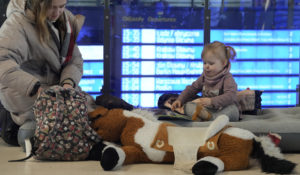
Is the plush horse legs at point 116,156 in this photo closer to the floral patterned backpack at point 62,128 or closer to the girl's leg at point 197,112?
the floral patterned backpack at point 62,128

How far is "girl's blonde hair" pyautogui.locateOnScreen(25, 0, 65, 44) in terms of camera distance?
2371 millimetres

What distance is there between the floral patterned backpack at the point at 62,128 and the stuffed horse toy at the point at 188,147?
12 centimetres

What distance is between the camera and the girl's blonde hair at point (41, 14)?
237cm

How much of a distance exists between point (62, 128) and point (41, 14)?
0.77 metres

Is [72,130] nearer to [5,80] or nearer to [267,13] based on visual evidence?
[5,80]

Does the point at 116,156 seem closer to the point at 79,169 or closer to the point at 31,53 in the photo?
the point at 79,169

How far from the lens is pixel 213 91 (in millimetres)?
2676

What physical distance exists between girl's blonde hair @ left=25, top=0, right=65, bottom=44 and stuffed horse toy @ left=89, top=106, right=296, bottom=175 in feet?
2.23

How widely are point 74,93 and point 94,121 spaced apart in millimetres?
192

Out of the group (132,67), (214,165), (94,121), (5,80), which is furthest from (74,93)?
(132,67)

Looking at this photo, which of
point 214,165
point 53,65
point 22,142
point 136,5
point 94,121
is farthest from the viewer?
point 136,5

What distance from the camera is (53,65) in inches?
102

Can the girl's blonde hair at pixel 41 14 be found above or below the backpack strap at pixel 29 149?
above

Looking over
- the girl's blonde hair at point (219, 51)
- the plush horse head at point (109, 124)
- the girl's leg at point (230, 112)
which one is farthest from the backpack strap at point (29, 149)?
the girl's blonde hair at point (219, 51)
